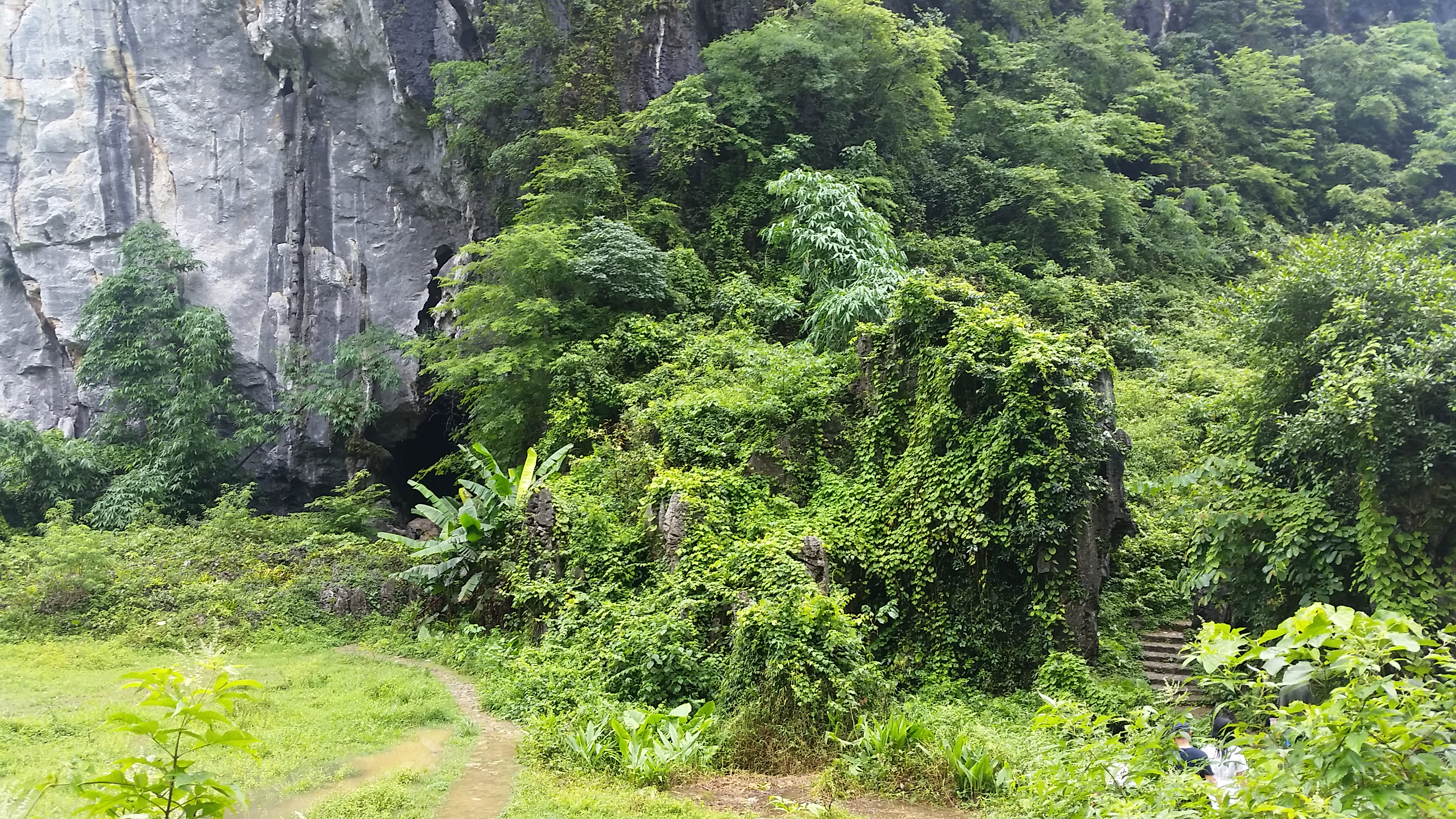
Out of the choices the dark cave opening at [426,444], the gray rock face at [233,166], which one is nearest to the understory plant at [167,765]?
the dark cave opening at [426,444]

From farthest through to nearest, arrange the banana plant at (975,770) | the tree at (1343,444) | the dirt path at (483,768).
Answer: the tree at (1343,444) → the banana plant at (975,770) → the dirt path at (483,768)

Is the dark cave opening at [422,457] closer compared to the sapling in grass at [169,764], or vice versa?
the sapling in grass at [169,764]

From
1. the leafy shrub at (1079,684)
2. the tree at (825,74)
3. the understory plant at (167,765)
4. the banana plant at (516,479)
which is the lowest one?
the leafy shrub at (1079,684)

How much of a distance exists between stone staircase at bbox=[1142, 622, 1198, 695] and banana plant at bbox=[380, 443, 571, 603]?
7.21 meters

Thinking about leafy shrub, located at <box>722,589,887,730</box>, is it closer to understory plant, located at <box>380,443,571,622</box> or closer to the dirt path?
the dirt path

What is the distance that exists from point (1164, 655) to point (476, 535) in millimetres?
8279

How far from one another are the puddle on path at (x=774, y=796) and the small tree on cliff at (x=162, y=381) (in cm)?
1609

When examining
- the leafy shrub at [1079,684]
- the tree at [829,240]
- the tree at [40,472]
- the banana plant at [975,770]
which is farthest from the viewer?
the tree at [40,472]

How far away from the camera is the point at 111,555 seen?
39.7ft

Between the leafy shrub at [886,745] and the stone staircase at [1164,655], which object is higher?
the leafy shrub at [886,745]

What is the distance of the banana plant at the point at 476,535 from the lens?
10.9 meters

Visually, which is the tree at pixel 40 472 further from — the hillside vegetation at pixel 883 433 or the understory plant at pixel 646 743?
the understory plant at pixel 646 743

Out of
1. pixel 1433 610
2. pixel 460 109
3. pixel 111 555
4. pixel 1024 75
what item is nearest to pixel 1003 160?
pixel 1024 75

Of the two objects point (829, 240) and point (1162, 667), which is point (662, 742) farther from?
point (829, 240)
